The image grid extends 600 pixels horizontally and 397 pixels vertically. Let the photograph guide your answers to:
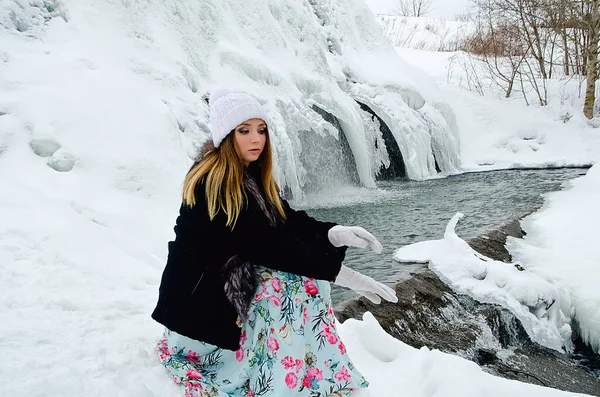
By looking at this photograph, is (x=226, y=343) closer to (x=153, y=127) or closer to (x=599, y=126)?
(x=153, y=127)

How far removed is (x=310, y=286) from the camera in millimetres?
1897

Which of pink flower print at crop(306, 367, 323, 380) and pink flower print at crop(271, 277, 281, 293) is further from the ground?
pink flower print at crop(271, 277, 281, 293)

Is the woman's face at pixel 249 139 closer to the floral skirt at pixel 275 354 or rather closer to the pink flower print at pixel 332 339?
the floral skirt at pixel 275 354

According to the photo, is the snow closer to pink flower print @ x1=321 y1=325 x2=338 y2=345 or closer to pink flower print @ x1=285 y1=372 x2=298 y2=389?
pink flower print @ x1=321 y1=325 x2=338 y2=345

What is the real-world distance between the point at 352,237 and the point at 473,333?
2315 mm

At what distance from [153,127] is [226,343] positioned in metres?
3.65

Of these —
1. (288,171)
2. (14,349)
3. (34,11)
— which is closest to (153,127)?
(34,11)

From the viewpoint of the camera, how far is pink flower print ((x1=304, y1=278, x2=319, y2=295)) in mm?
1893

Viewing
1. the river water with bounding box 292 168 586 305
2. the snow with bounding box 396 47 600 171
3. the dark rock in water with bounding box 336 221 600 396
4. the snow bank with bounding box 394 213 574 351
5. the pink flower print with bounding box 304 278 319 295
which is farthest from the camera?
the snow with bounding box 396 47 600 171

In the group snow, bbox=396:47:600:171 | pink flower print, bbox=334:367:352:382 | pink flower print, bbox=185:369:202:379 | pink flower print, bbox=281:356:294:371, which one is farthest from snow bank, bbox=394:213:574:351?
snow, bbox=396:47:600:171

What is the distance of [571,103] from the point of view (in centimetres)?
1372

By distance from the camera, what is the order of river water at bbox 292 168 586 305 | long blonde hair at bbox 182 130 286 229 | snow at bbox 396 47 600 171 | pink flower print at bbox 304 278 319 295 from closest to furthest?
long blonde hair at bbox 182 130 286 229, pink flower print at bbox 304 278 319 295, river water at bbox 292 168 586 305, snow at bbox 396 47 600 171

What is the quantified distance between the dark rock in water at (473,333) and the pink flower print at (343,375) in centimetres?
147

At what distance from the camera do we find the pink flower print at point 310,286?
1893 millimetres
